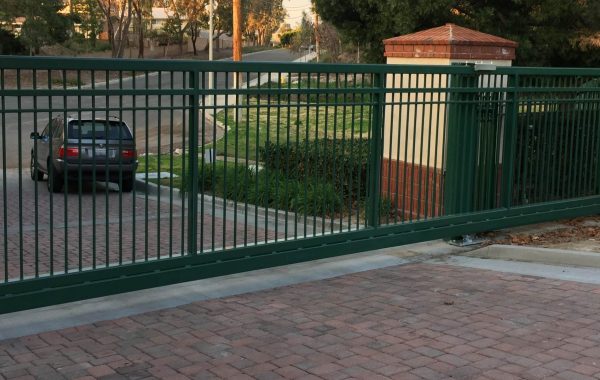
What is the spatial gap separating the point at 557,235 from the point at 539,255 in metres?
1.37

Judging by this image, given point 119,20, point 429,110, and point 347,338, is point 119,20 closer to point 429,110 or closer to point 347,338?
point 429,110

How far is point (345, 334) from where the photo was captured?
19.0 ft

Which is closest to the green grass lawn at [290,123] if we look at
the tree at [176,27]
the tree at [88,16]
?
the tree at [88,16]

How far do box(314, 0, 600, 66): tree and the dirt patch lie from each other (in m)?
5.44

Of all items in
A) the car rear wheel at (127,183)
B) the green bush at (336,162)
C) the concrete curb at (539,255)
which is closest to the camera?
the green bush at (336,162)

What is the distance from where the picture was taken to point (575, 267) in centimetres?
820

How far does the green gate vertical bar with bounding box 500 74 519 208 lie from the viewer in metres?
9.20

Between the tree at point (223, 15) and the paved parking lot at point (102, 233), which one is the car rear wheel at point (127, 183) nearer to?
the paved parking lot at point (102, 233)

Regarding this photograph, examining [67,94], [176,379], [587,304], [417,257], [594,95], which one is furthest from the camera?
[594,95]

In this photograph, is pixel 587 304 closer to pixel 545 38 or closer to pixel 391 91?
pixel 391 91

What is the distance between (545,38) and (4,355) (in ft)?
41.8

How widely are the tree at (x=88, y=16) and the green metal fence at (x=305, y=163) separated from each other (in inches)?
2444

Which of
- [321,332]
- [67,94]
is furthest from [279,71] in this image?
[321,332]

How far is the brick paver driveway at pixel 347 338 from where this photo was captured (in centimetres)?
502
